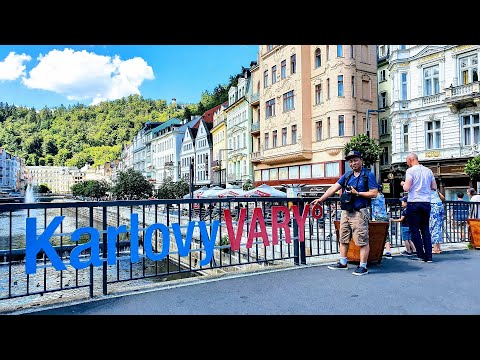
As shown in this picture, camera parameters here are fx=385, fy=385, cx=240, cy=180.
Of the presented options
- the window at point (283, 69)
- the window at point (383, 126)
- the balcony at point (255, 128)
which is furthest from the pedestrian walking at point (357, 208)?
the balcony at point (255, 128)

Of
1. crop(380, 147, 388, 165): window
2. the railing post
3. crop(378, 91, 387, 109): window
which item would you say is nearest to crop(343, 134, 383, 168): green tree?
crop(380, 147, 388, 165): window

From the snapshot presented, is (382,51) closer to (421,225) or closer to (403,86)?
(403,86)

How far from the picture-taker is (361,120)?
31.8 metres

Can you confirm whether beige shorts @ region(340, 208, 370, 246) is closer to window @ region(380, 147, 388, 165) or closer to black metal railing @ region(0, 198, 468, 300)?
black metal railing @ region(0, 198, 468, 300)

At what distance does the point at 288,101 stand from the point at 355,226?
3067 cm

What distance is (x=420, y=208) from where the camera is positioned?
617cm

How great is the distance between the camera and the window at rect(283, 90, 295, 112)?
3425 cm

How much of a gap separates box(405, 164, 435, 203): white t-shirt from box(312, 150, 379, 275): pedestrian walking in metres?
1.34

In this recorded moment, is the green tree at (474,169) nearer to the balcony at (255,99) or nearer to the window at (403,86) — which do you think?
the window at (403,86)

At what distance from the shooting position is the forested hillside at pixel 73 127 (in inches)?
4776

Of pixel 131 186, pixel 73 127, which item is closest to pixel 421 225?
pixel 131 186

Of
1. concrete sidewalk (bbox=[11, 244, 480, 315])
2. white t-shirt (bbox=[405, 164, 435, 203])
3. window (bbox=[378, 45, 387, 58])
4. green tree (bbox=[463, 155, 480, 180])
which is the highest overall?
window (bbox=[378, 45, 387, 58])
